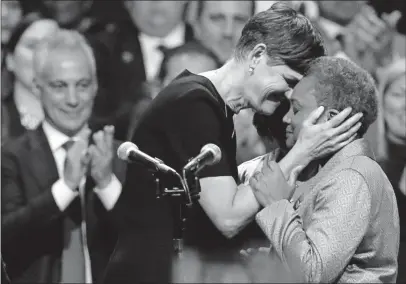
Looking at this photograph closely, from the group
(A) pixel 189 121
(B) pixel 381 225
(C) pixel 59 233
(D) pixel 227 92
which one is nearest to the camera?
(B) pixel 381 225

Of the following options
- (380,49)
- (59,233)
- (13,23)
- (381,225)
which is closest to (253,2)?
(380,49)

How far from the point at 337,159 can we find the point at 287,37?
0.42 m

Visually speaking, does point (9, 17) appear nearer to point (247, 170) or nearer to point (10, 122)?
point (10, 122)

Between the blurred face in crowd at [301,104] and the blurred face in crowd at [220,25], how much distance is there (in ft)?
6.06

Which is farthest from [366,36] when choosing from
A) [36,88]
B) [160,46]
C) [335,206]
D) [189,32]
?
[335,206]

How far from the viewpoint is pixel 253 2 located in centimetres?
427

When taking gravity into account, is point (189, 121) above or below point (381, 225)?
above

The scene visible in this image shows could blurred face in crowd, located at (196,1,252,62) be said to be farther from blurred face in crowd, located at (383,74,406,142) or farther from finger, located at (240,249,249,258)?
Result: finger, located at (240,249,249,258)

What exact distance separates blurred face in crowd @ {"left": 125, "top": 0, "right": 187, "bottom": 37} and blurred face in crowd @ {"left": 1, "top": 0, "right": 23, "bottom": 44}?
554 millimetres

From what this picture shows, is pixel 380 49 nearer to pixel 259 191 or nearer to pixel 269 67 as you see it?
pixel 269 67

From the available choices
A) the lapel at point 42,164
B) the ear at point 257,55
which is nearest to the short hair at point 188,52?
the lapel at point 42,164

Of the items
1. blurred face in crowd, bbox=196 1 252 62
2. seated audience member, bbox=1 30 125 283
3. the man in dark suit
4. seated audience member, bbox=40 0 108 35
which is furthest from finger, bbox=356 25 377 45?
seated audience member, bbox=1 30 125 283

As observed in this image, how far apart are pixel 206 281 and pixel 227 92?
890 millimetres

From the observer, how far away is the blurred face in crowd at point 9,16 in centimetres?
426
